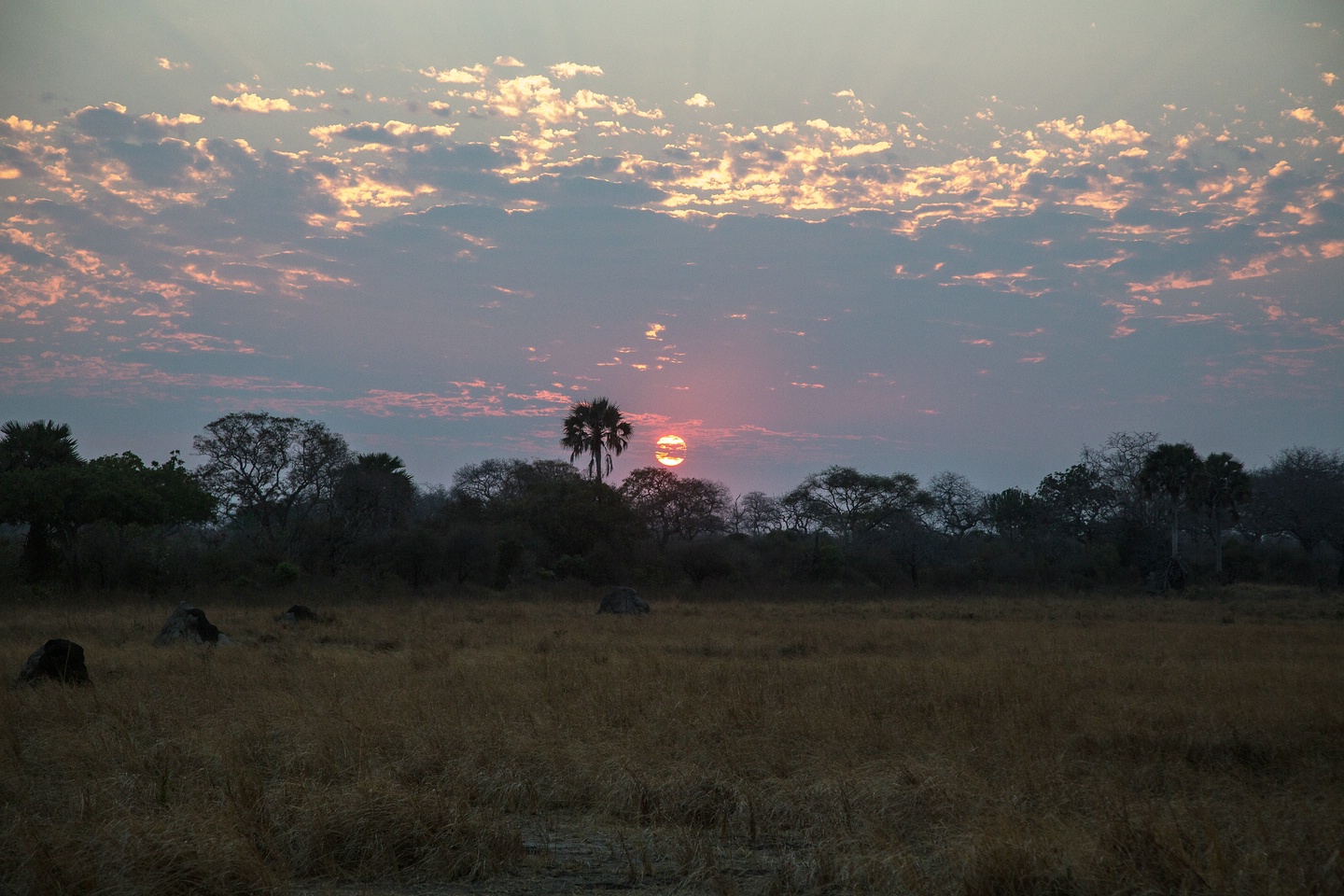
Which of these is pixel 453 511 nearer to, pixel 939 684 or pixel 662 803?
pixel 939 684

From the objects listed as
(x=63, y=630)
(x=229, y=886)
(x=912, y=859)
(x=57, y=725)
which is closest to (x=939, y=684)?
(x=912, y=859)

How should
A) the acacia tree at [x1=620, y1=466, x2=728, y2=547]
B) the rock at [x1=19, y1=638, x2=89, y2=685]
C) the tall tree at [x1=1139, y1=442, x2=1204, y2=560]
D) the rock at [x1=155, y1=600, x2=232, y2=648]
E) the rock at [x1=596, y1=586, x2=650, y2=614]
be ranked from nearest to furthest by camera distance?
the rock at [x1=19, y1=638, x2=89, y2=685]
the rock at [x1=155, y1=600, x2=232, y2=648]
the rock at [x1=596, y1=586, x2=650, y2=614]
the tall tree at [x1=1139, y1=442, x2=1204, y2=560]
the acacia tree at [x1=620, y1=466, x2=728, y2=547]

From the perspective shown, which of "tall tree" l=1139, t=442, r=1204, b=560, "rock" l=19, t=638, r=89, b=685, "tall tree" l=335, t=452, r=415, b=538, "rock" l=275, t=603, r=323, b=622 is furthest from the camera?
"tall tree" l=1139, t=442, r=1204, b=560

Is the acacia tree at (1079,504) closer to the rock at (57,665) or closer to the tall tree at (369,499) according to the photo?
the tall tree at (369,499)

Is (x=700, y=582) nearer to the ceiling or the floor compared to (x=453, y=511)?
nearer to the floor

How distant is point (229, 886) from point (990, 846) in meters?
3.85

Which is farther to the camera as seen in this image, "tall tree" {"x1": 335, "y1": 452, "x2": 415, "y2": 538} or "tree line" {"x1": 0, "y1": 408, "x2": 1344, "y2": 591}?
"tall tree" {"x1": 335, "y1": 452, "x2": 415, "y2": 538}

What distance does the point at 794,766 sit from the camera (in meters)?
7.26

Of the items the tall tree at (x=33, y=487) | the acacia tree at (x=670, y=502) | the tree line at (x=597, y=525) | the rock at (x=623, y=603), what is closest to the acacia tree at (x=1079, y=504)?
the tree line at (x=597, y=525)

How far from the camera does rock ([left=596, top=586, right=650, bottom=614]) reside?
1049 inches

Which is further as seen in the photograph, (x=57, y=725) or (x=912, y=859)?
(x=57, y=725)

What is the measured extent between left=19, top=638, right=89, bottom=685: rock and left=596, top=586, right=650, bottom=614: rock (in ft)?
53.3

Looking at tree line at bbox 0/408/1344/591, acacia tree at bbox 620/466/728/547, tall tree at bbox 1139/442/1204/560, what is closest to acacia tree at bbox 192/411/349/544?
tree line at bbox 0/408/1344/591

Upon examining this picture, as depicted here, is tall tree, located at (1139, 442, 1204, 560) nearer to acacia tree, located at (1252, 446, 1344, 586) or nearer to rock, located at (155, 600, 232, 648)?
acacia tree, located at (1252, 446, 1344, 586)
